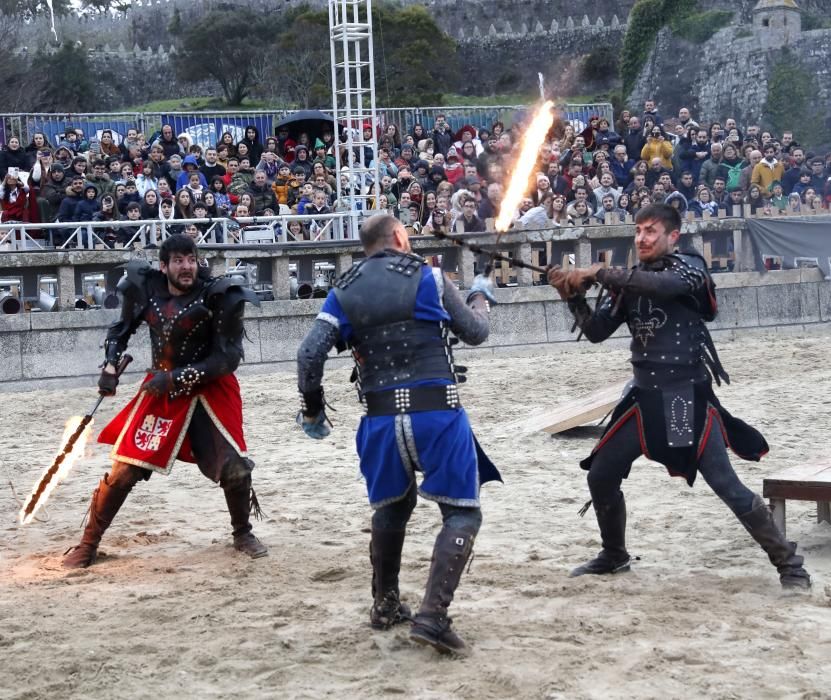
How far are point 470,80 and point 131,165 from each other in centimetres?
3231

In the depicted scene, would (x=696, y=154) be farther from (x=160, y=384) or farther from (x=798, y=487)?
(x=160, y=384)

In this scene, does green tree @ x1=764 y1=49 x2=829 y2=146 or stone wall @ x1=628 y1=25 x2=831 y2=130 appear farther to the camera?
stone wall @ x1=628 y1=25 x2=831 y2=130

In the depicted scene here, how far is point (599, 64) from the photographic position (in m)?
43.2

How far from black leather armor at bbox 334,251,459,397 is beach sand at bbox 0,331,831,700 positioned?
1.00 m

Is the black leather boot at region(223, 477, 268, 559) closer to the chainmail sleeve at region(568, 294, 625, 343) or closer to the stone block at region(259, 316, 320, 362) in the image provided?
the chainmail sleeve at region(568, 294, 625, 343)

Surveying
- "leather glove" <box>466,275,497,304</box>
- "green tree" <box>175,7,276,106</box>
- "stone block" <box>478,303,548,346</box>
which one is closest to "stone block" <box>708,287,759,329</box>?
"stone block" <box>478,303,548,346</box>

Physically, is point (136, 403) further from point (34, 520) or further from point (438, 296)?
point (438, 296)

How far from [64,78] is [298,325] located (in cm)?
3078

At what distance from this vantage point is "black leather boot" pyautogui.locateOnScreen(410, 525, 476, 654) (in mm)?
4379

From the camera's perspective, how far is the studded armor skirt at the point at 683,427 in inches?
203

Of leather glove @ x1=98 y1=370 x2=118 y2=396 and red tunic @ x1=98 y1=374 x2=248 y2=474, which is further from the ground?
leather glove @ x1=98 y1=370 x2=118 y2=396

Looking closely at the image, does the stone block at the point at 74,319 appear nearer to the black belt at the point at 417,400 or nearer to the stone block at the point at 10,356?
the stone block at the point at 10,356

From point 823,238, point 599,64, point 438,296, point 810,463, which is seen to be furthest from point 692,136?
point 599,64

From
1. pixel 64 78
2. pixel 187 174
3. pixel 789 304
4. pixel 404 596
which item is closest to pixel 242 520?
pixel 404 596
